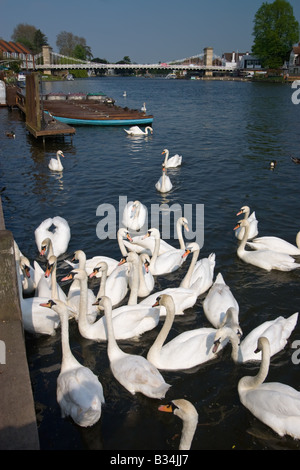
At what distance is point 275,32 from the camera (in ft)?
349

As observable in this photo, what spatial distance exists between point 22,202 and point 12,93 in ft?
101

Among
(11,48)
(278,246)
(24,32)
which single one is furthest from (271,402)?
(24,32)

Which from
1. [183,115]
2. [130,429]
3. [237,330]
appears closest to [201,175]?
[237,330]

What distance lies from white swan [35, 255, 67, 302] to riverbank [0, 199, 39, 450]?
1.58m

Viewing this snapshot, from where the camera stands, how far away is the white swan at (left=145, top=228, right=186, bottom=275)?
888cm

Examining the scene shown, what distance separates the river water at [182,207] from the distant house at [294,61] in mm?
86327

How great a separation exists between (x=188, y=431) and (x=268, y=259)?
552 centimetres

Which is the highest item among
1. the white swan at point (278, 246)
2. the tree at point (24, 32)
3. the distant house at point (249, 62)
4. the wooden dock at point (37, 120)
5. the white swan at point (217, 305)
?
the tree at point (24, 32)

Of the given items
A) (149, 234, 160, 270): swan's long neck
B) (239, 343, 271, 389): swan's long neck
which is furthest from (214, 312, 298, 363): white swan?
(149, 234, 160, 270): swan's long neck

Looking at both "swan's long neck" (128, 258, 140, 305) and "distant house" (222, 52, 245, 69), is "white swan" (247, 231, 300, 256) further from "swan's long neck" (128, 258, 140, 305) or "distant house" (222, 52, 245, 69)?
"distant house" (222, 52, 245, 69)

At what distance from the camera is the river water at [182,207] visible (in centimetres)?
522

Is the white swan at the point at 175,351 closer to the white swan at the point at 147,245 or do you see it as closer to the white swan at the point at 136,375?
the white swan at the point at 136,375

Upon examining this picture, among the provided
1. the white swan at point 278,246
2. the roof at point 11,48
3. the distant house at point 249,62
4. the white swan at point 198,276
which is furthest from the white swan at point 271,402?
the distant house at point 249,62

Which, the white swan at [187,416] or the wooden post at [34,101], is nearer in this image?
the white swan at [187,416]
